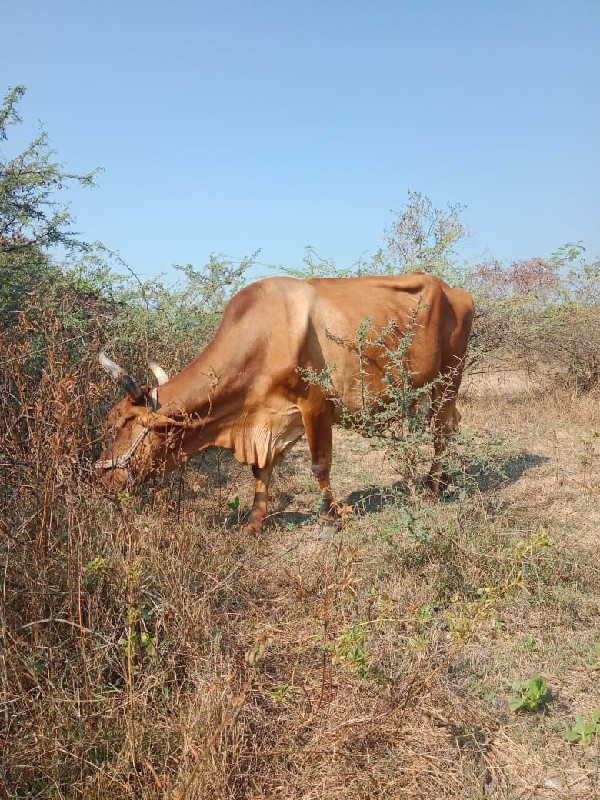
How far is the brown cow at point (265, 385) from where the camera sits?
4359 millimetres

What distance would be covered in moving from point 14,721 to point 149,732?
45 cm

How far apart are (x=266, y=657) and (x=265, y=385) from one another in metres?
2.45

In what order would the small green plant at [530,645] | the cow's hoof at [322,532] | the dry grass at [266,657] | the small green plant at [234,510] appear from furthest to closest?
the small green plant at [234,510]
the cow's hoof at [322,532]
the small green plant at [530,645]
the dry grass at [266,657]

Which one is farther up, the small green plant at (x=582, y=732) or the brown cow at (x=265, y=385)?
the brown cow at (x=265, y=385)

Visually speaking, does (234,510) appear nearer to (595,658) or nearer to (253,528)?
(253,528)

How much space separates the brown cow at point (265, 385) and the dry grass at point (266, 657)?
0.66 m

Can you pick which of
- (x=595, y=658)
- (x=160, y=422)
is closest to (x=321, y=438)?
Answer: (x=160, y=422)

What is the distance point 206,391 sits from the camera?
15.0ft

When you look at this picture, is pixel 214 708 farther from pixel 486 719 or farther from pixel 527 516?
pixel 527 516

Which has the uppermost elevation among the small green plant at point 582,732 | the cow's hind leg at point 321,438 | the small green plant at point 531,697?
the cow's hind leg at point 321,438

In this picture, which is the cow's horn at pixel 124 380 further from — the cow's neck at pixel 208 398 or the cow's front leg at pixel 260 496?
the cow's front leg at pixel 260 496

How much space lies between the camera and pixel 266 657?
2.69 m

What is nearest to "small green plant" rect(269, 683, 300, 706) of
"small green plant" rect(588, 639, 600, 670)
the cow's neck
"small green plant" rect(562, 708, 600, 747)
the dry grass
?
the dry grass


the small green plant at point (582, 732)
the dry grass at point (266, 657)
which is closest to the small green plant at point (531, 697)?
the dry grass at point (266, 657)
